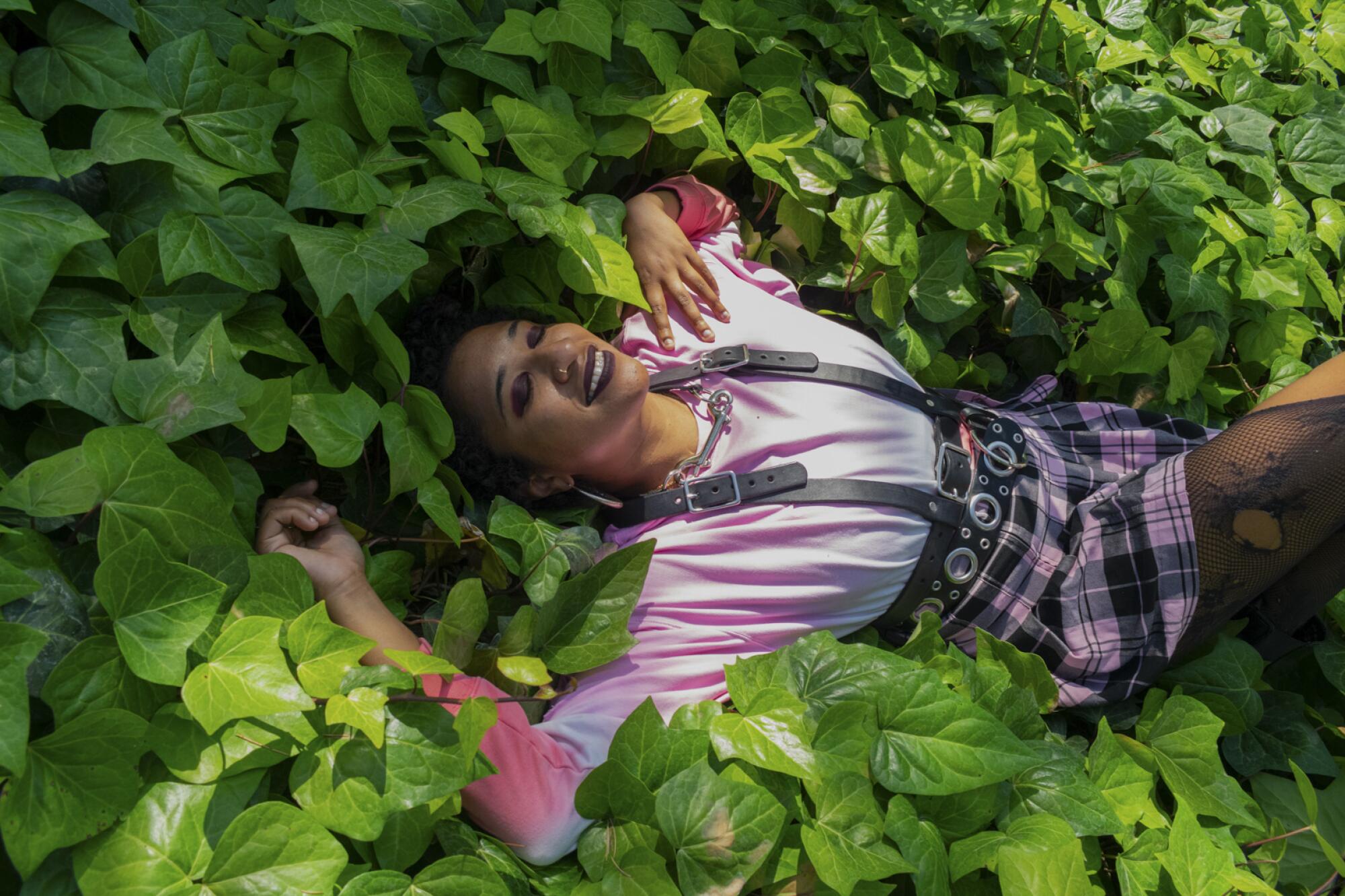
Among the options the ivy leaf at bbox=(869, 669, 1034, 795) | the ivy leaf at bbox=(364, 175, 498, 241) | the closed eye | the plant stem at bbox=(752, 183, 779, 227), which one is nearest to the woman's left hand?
the plant stem at bbox=(752, 183, 779, 227)

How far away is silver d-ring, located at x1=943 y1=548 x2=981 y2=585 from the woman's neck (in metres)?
0.52

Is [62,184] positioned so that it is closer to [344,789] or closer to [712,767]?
[344,789]

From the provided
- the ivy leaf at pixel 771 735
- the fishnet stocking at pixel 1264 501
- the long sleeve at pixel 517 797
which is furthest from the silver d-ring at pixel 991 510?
the long sleeve at pixel 517 797

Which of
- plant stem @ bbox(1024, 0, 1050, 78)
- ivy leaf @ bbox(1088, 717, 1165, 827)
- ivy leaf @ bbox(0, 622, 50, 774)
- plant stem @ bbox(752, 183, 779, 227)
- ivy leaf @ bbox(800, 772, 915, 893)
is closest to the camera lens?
ivy leaf @ bbox(0, 622, 50, 774)

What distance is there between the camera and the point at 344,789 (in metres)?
0.98

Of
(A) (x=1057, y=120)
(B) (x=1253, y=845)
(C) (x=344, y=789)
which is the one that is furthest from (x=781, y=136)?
(B) (x=1253, y=845)

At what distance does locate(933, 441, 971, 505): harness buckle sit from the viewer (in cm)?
179

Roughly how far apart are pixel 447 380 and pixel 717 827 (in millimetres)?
904

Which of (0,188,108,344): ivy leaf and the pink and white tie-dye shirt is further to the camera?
the pink and white tie-dye shirt

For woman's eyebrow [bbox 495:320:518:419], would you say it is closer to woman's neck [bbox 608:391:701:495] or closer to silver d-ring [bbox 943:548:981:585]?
woman's neck [bbox 608:391:701:495]

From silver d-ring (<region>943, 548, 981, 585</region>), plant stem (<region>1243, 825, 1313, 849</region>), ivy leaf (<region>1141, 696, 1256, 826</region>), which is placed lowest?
plant stem (<region>1243, 825, 1313, 849</region>)

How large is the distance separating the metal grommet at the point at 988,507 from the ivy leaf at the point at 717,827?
87 cm

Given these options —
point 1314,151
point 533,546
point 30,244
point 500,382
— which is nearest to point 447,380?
point 500,382

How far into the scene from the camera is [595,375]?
1.58 m
